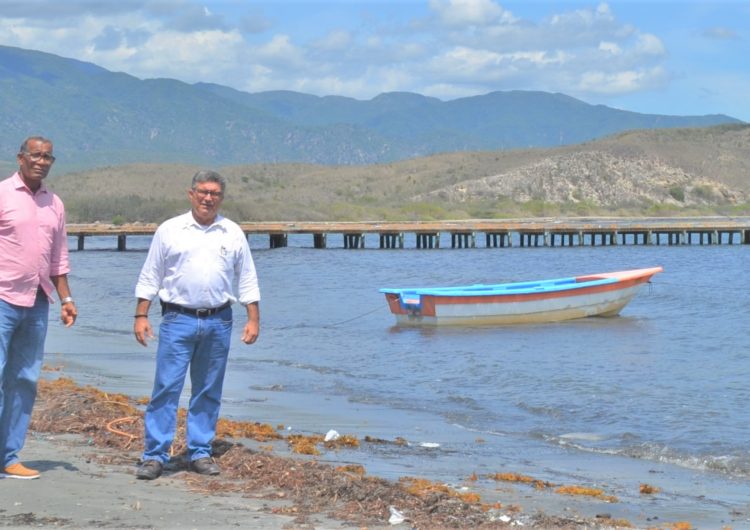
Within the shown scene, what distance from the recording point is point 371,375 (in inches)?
812

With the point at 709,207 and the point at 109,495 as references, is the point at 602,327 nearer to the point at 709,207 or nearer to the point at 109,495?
the point at 109,495

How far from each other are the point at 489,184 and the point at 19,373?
143556 mm

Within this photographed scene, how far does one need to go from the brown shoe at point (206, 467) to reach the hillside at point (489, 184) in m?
104

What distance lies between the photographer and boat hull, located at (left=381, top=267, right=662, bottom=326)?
29.9 metres

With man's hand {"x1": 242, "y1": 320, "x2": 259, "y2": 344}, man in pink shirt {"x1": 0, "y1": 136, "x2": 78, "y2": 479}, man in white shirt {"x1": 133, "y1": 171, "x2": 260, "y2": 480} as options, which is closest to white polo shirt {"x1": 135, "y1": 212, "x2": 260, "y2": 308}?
man in white shirt {"x1": 133, "y1": 171, "x2": 260, "y2": 480}

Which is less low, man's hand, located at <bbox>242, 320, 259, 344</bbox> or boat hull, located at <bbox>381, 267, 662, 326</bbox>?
man's hand, located at <bbox>242, 320, 259, 344</bbox>

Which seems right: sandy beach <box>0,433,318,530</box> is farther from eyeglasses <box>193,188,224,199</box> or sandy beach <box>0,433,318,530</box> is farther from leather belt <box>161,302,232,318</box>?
eyeglasses <box>193,188,224,199</box>

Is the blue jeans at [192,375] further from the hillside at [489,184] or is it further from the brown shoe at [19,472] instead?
the hillside at [489,184]

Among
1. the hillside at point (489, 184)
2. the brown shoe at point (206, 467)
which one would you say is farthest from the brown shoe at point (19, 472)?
the hillside at point (489, 184)

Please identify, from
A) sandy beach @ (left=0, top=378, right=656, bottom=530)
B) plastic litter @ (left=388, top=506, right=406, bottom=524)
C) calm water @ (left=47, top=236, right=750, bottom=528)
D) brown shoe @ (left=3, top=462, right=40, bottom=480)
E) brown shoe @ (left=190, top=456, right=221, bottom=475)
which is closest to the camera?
sandy beach @ (left=0, top=378, right=656, bottom=530)

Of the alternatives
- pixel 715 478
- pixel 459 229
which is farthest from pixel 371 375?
pixel 459 229

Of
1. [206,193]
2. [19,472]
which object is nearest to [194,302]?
[206,193]

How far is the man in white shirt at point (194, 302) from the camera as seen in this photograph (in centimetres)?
853

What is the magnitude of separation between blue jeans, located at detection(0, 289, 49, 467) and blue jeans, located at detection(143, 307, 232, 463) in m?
0.83
